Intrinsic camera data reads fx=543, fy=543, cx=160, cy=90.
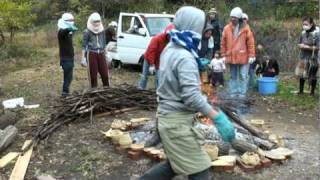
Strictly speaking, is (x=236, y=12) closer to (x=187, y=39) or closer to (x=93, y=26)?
(x=93, y=26)

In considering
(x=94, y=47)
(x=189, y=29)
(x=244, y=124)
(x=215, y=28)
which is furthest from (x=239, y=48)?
(x=189, y=29)

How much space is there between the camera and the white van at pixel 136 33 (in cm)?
1457

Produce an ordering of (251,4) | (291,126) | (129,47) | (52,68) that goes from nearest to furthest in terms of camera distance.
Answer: (291,126)
(129,47)
(52,68)
(251,4)

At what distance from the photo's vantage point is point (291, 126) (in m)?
8.68

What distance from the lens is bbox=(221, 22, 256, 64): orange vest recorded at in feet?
30.1

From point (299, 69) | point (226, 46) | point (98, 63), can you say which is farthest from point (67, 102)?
point (299, 69)

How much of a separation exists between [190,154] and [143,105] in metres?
4.60

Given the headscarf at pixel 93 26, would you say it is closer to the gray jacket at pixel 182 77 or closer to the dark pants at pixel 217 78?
the dark pants at pixel 217 78

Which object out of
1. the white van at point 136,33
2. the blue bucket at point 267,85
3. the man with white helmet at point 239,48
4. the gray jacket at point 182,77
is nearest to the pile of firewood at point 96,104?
the man with white helmet at point 239,48

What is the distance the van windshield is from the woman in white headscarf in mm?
4777

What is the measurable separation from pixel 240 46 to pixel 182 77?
5359 mm

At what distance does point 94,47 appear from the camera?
32.2ft

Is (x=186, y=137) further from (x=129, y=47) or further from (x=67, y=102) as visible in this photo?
(x=129, y=47)

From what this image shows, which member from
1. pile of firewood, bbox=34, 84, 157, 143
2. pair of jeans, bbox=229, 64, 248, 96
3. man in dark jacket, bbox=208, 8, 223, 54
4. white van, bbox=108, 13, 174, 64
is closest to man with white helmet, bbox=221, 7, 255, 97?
pair of jeans, bbox=229, 64, 248, 96
